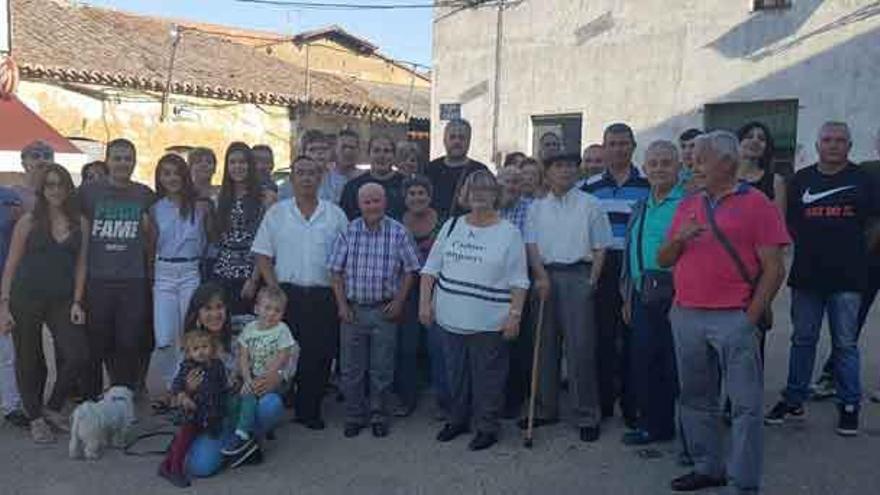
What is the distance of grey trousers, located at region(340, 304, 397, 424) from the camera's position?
548 centimetres

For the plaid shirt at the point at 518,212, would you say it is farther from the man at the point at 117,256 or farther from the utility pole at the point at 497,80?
the utility pole at the point at 497,80

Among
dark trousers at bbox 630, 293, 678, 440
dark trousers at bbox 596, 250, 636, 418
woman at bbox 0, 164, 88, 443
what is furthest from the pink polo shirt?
woman at bbox 0, 164, 88, 443

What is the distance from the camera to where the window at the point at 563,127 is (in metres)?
16.7

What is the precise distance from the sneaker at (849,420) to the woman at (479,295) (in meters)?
2.12

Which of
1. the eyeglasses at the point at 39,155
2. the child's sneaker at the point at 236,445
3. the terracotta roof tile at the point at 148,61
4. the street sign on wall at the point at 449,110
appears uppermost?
the terracotta roof tile at the point at 148,61

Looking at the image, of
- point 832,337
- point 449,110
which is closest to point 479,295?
point 832,337

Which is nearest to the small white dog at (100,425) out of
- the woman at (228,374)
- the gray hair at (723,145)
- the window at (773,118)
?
the woman at (228,374)

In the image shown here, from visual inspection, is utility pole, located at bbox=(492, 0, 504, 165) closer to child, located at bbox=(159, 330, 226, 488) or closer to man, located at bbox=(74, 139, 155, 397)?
man, located at bbox=(74, 139, 155, 397)

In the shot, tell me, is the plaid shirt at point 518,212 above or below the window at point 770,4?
below

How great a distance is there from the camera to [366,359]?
557 centimetres

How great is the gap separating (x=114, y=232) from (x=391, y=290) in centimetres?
183

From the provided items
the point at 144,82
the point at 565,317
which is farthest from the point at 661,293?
the point at 144,82

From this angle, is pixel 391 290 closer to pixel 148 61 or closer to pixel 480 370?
pixel 480 370

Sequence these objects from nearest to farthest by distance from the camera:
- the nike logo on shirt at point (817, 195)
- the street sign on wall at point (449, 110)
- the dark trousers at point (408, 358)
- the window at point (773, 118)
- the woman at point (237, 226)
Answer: the nike logo on shirt at point (817, 195), the woman at point (237, 226), the dark trousers at point (408, 358), the window at point (773, 118), the street sign on wall at point (449, 110)
